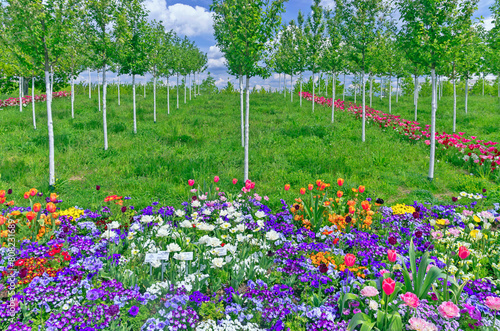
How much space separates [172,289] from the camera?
296 centimetres

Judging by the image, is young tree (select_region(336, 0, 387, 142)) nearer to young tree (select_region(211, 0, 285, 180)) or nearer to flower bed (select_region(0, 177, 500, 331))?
young tree (select_region(211, 0, 285, 180))

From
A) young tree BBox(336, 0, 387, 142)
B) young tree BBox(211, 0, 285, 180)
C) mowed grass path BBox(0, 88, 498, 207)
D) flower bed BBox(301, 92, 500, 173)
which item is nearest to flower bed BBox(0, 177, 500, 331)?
mowed grass path BBox(0, 88, 498, 207)

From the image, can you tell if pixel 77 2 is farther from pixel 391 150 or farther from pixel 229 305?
pixel 391 150

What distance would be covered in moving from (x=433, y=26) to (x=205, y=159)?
8659 millimetres

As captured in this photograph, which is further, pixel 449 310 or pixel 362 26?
pixel 362 26

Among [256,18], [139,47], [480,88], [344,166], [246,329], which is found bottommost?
[246,329]

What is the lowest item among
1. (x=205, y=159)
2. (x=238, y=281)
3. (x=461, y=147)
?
(x=238, y=281)

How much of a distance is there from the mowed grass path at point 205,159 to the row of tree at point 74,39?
1318 millimetres

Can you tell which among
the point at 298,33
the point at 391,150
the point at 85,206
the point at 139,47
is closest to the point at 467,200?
the point at 391,150

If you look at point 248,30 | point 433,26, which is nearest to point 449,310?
point 248,30

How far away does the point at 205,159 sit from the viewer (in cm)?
985

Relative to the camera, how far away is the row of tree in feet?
24.5

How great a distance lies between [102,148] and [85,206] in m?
6.30

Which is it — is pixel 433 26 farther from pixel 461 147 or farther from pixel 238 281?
pixel 238 281
